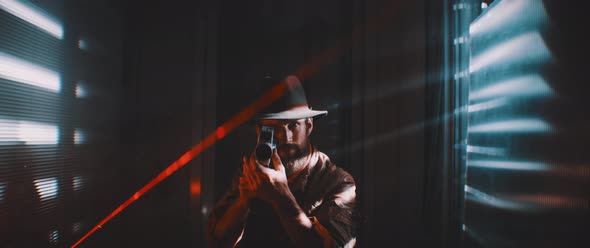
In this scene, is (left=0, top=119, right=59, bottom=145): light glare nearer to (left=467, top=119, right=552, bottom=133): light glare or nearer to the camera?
the camera

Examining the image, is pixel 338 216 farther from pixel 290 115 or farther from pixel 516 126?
pixel 516 126

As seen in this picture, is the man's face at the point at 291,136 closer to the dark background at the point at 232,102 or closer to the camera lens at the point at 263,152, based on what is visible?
the camera lens at the point at 263,152

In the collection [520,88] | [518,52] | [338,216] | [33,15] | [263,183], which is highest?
[33,15]

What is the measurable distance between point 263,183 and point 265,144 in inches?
6.4

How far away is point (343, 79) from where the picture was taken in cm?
158

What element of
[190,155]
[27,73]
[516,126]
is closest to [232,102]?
[190,155]

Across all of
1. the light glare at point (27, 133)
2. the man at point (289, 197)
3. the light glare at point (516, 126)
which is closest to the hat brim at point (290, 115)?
the man at point (289, 197)

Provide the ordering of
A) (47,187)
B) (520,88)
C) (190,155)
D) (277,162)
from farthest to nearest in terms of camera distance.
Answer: (190,155) < (47,187) < (277,162) < (520,88)

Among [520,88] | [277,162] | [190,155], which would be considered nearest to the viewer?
[520,88]

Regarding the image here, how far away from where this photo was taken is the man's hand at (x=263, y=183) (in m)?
1.09

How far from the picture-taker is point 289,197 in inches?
42.9

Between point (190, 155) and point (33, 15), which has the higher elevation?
point (33, 15)

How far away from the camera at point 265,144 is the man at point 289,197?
28mm

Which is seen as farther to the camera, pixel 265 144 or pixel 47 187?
pixel 47 187
